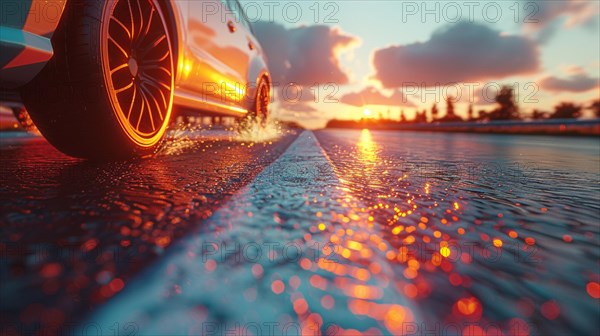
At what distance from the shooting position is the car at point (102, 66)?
6.99 feet

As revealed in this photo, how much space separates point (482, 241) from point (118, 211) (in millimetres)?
1242

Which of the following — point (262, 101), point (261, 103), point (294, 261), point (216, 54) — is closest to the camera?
point (294, 261)

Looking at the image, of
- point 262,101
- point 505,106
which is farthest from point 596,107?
point 262,101

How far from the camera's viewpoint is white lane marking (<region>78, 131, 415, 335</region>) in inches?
27.0

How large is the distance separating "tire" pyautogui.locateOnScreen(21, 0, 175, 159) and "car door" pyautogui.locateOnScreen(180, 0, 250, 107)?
2.15 feet

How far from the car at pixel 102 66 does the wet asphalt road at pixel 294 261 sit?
0.78m

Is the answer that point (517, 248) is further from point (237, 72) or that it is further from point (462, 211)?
point (237, 72)

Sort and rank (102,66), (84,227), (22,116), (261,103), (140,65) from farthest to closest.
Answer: (261,103) → (22,116) → (140,65) → (102,66) → (84,227)

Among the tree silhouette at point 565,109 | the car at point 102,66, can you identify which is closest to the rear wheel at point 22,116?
the car at point 102,66

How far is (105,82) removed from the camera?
2.58 metres

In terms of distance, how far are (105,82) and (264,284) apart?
2.26m

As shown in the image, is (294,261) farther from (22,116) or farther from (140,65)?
(22,116)

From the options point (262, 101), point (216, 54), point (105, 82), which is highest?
point (216, 54)

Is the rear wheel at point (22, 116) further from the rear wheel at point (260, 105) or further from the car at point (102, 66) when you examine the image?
the rear wheel at point (260, 105)
